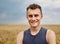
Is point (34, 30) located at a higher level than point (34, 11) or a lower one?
lower

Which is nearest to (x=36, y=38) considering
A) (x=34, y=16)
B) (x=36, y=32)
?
(x=36, y=32)

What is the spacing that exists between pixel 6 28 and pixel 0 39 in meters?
1.36

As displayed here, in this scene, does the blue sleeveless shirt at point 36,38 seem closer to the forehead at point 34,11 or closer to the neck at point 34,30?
the neck at point 34,30

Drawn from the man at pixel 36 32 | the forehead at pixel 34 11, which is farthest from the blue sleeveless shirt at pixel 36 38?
the forehead at pixel 34 11

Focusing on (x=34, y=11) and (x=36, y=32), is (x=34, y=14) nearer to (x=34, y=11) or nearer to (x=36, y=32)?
(x=34, y=11)

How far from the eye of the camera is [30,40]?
1.48m

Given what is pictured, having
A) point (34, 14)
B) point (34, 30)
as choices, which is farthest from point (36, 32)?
point (34, 14)

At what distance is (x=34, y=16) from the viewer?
1487 mm

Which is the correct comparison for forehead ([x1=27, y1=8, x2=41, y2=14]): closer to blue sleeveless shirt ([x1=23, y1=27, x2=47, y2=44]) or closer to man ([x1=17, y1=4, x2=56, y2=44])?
man ([x1=17, y1=4, x2=56, y2=44])

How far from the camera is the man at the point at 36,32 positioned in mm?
1466

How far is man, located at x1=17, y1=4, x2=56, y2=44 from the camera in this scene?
1.47 metres

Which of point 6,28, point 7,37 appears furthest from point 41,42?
point 6,28

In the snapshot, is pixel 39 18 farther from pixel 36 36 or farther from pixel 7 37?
pixel 7 37

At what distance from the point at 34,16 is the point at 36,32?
0.40 ft
